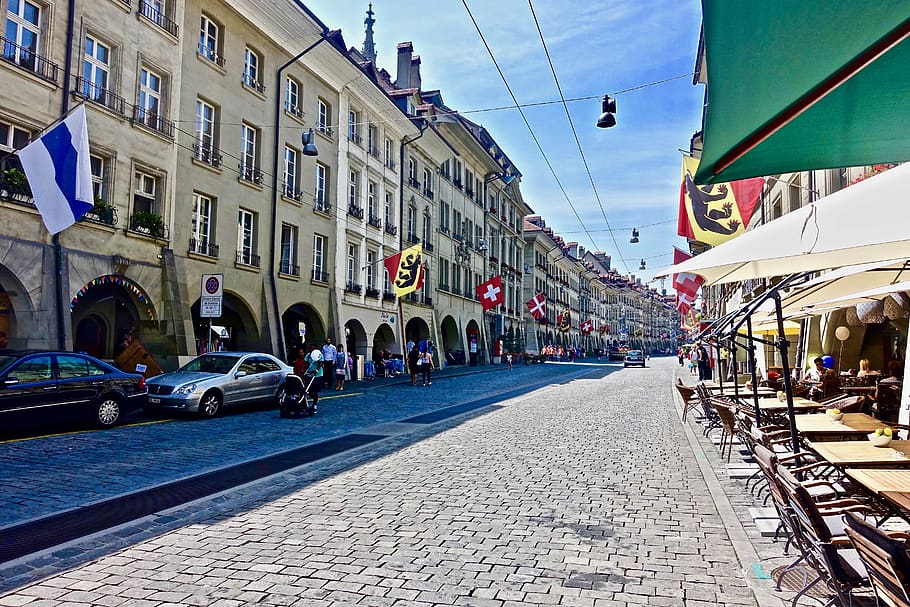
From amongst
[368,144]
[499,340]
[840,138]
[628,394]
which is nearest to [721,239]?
[628,394]

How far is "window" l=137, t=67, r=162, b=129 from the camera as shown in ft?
63.7

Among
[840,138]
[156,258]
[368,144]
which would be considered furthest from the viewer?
[368,144]

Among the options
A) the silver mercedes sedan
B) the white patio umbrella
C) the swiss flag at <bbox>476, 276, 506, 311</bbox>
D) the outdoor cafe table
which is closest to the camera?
the white patio umbrella

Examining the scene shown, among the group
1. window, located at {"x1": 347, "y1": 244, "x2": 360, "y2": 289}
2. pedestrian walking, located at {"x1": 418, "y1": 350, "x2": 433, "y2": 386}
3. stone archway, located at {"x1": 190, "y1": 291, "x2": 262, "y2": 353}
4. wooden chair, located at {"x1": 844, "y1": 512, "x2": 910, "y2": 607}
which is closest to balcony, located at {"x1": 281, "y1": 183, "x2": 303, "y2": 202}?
window, located at {"x1": 347, "y1": 244, "x2": 360, "y2": 289}

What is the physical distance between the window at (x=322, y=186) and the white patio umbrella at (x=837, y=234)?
78.6ft

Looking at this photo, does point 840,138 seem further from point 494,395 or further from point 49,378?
point 494,395

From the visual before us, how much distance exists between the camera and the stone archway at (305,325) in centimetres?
2808

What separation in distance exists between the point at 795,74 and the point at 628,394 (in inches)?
909

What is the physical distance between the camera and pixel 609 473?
29.3 feet

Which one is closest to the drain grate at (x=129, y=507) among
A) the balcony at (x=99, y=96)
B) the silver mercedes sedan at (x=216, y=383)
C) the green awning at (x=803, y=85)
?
the silver mercedes sedan at (x=216, y=383)

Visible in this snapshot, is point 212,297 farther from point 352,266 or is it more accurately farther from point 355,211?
point 355,211

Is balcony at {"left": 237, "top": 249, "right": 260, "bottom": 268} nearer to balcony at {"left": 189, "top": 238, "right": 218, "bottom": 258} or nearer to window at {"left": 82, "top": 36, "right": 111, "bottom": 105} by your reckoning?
balcony at {"left": 189, "top": 238, "right": 218, "bottom": 258}

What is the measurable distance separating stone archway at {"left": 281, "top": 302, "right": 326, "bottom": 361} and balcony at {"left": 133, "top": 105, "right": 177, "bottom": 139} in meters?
9.45

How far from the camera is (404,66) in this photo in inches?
1753
